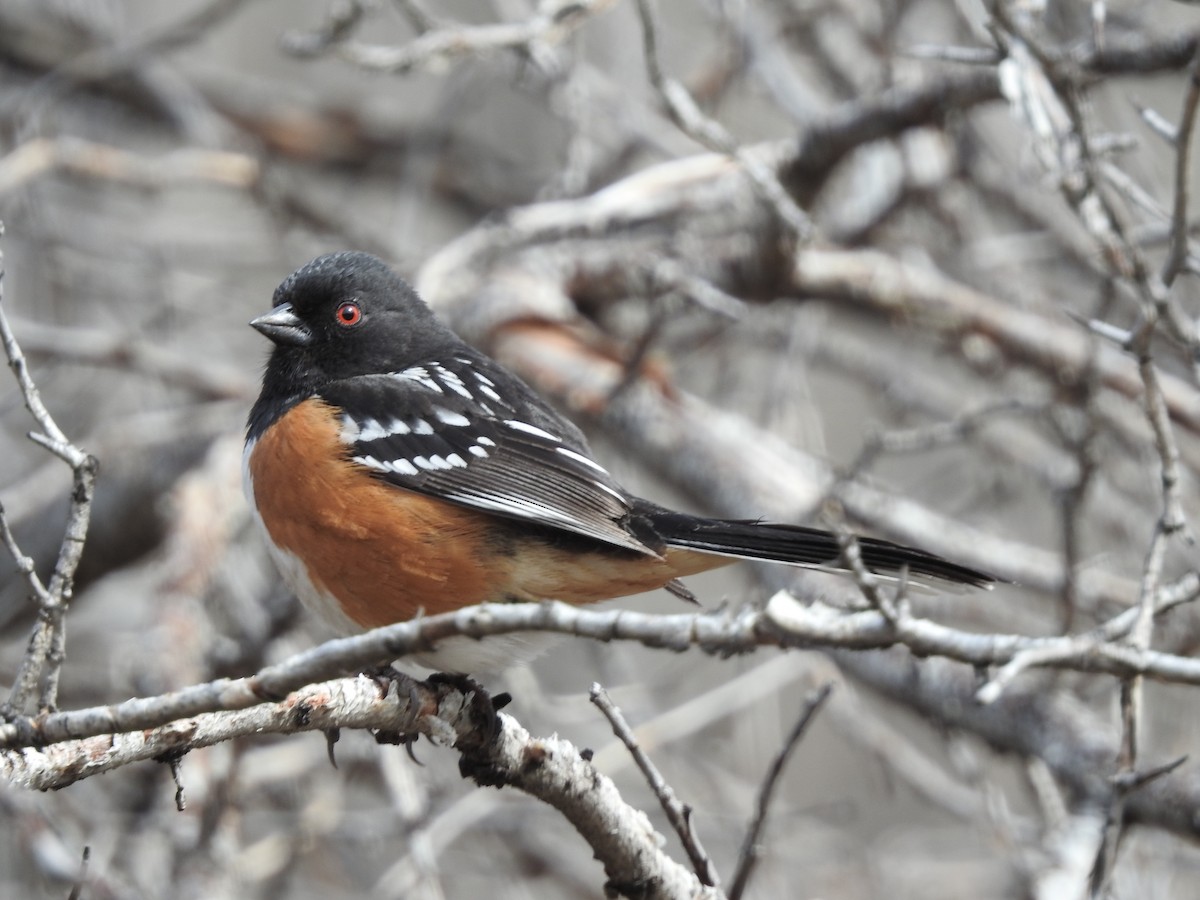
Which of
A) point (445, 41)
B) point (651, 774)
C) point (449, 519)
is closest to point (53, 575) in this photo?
point (651, 774)

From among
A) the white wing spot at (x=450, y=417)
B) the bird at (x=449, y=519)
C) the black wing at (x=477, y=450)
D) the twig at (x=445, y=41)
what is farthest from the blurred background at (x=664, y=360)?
the white wing spot at (x=450, y=417)

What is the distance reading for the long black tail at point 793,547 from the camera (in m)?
1.90

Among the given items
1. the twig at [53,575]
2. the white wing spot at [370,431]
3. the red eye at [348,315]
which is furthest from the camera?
the red eye at [348,315]

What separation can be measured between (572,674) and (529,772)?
11.8 feet

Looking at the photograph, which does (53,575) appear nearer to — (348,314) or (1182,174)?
(348,314)

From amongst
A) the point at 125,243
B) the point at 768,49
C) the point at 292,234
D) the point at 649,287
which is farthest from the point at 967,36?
the point at 125,243

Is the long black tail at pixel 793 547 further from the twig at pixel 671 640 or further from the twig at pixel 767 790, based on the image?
the twig at pixel 671 640

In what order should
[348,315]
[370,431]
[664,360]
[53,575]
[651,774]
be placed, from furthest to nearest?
[664,360]
[348,315]
[370,431]
[651,774]
[53,575]

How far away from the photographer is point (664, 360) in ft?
12.6

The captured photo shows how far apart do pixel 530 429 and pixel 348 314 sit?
1.47ft

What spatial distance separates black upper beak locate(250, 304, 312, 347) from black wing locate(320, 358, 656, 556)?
0.15 meters

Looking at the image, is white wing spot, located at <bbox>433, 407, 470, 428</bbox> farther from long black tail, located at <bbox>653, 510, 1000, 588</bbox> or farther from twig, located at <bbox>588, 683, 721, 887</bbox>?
twig, located at <bbox>588, 683, 721, 887</bbox>

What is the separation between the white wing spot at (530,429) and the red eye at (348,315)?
0.39m

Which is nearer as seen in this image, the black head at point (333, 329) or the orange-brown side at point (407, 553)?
the orange-brown side at point (407, 553)
